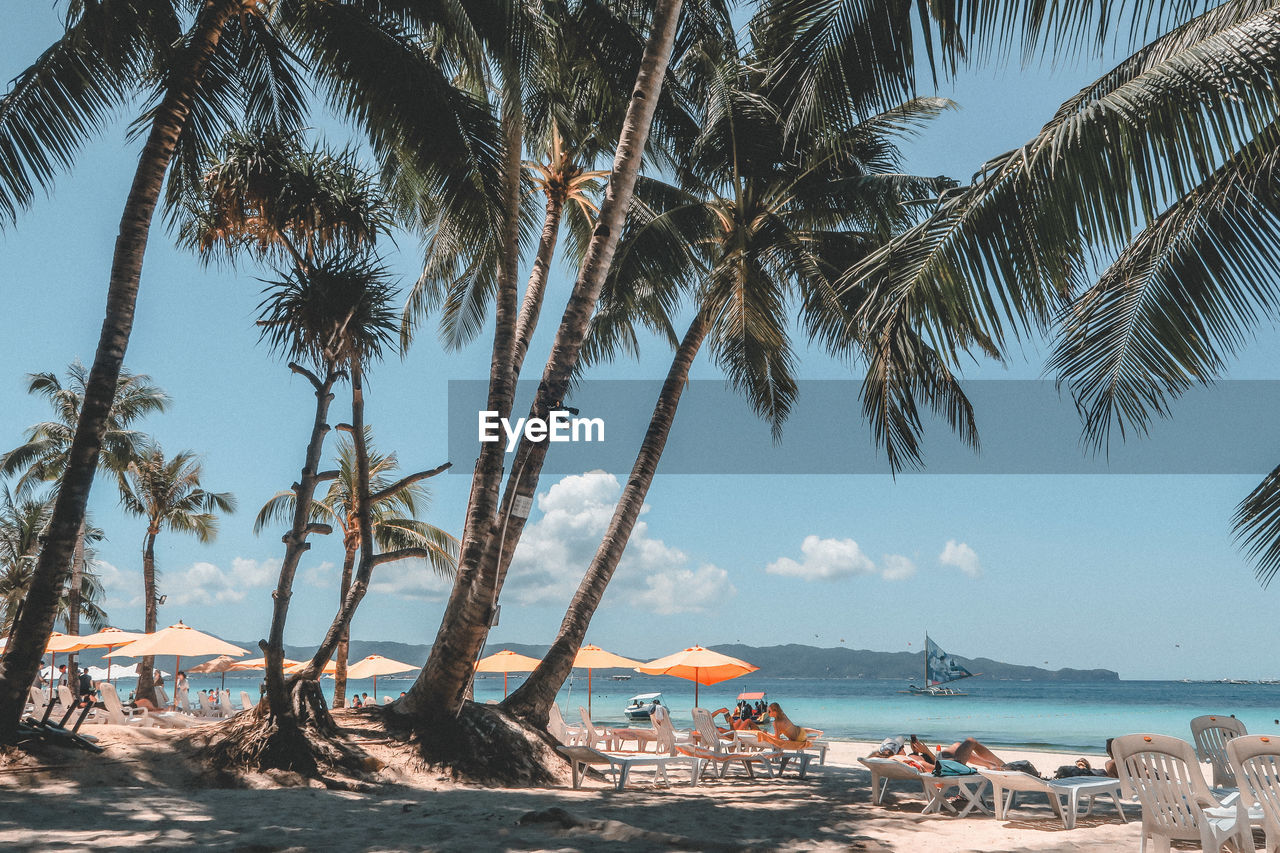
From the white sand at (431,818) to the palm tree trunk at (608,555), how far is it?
189 cm

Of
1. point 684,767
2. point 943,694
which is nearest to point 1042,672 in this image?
point 943,694

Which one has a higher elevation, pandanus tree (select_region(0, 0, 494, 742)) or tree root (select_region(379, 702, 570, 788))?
pandanus tree (select_region(0, 0, 494, 742))

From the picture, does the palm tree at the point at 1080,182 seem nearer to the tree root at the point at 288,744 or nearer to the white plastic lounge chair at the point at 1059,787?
the white plastic lounge chair at the point at 1059,787

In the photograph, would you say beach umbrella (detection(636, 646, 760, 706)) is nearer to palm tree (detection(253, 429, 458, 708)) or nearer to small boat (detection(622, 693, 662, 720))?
palm tree (detection(253, 429, 458, 708))

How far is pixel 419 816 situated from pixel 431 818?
145mm

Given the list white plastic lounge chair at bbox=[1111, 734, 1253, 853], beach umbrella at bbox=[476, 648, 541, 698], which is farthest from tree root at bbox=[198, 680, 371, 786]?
beach umbrella at bbox=[476, 648, 541, 698]

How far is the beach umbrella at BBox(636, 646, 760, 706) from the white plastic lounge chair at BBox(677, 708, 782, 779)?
3186 millimetres

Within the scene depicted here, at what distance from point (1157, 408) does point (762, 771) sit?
28.1 feet

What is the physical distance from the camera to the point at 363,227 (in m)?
10.5

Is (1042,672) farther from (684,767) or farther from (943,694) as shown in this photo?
(684,767)

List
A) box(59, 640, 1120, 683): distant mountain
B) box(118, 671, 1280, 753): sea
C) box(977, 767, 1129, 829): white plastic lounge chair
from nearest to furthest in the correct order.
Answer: box(977, 767, 1129, 829): white plastic lounge chair, box(118, 671, 1280, 753): sea, box(59, 640, 1120, 683): distant mountain

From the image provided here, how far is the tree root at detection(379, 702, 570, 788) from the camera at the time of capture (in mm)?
9602

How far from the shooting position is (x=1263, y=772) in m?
5.14

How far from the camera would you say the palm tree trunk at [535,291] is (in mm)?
11742
